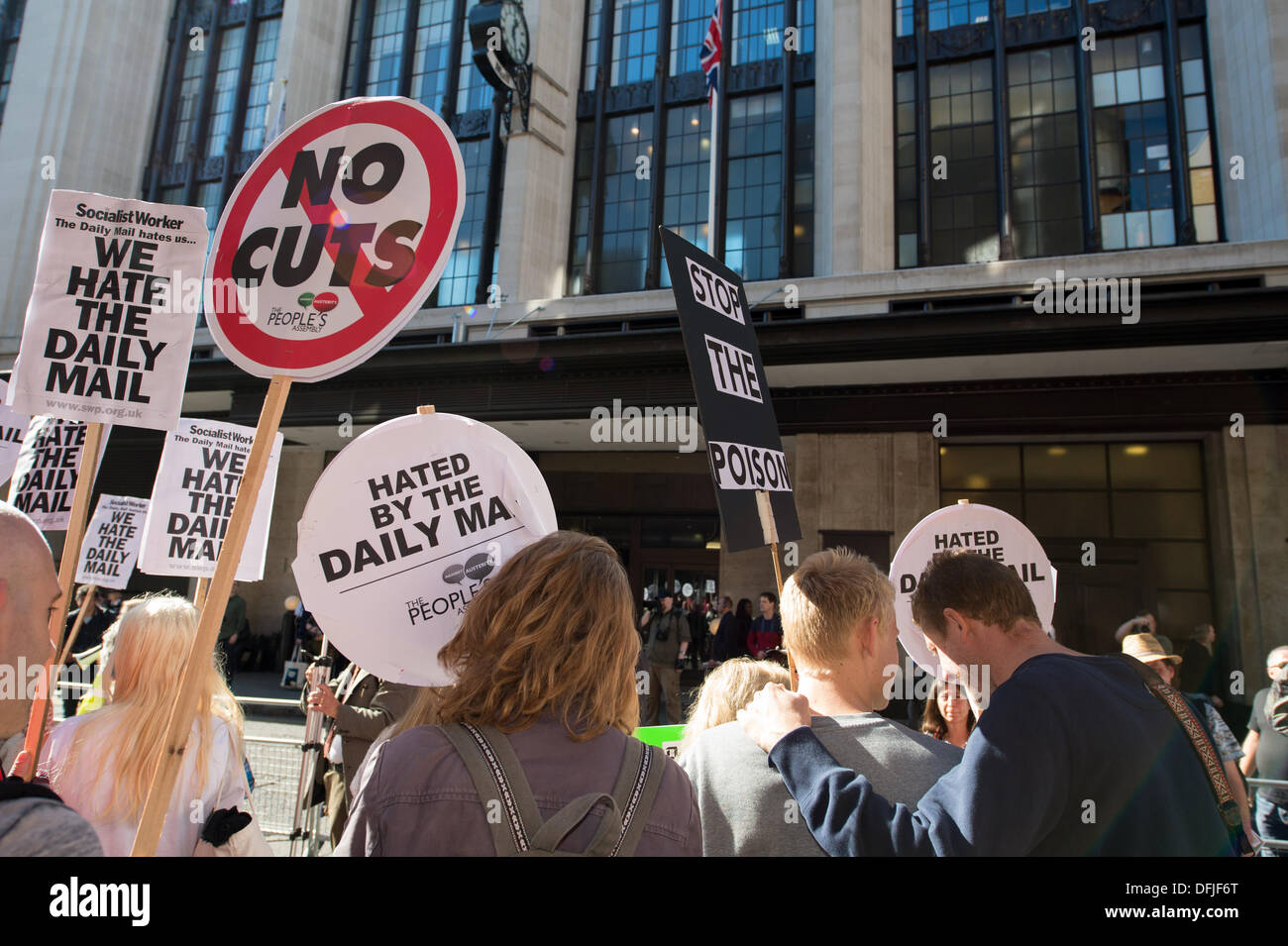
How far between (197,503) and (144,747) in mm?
3142

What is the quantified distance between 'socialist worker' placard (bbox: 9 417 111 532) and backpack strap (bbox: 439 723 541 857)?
4.95m

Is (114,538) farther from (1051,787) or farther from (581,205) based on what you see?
(581,205)

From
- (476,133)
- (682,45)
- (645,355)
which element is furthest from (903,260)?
(476,133)

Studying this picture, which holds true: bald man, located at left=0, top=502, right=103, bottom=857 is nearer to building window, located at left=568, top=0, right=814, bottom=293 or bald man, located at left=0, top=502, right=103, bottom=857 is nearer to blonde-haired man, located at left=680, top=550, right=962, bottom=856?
blonde-haired man, located at left=680, top=550, right=962, bottom=856

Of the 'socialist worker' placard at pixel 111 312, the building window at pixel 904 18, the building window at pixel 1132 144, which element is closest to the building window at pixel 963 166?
the building window at pixel 904 18

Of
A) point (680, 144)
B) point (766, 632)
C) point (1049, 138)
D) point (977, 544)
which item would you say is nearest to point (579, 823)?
point (977, 544)

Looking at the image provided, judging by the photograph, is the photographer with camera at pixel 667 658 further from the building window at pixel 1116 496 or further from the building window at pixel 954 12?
the building window at pixel 954 12

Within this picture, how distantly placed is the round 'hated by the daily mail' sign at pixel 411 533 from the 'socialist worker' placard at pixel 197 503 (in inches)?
120

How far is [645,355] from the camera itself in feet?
43.5

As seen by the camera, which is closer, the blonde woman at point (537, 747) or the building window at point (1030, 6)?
the blonde woman at point (537, 747)

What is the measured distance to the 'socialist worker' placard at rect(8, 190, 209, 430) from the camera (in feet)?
10.1

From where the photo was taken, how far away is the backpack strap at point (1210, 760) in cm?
184

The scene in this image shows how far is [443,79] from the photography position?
1800 centimetres

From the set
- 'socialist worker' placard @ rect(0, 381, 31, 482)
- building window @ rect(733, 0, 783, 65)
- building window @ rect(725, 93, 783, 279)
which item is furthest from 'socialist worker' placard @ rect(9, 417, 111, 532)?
building window @ rect(733, 0, 783, 65)
